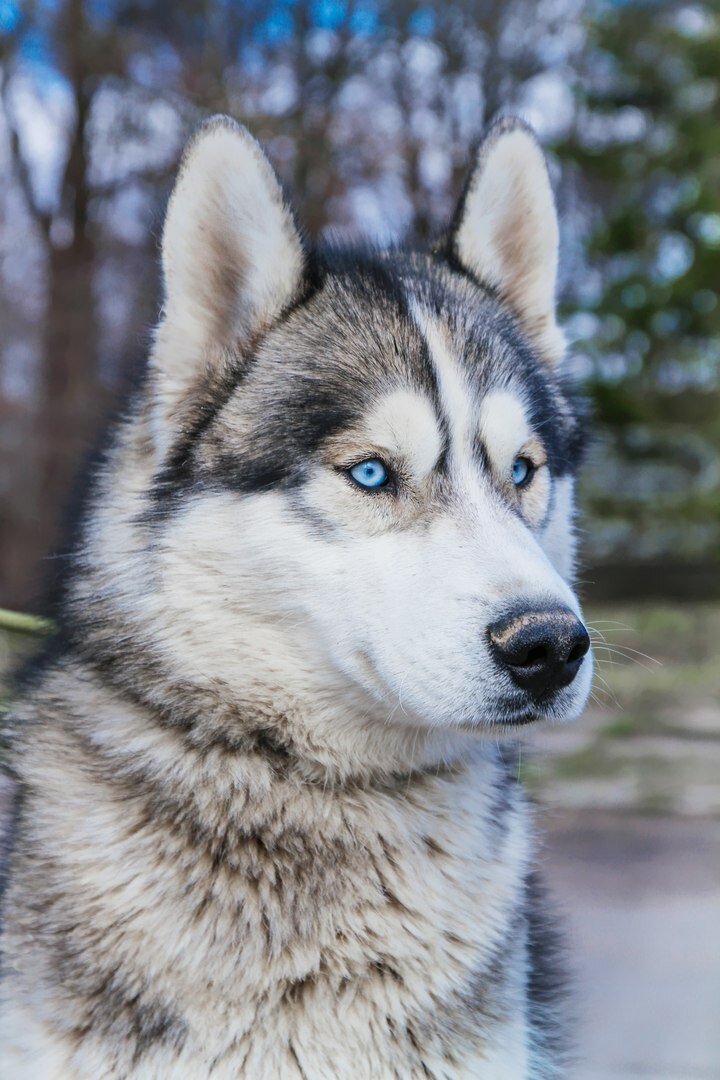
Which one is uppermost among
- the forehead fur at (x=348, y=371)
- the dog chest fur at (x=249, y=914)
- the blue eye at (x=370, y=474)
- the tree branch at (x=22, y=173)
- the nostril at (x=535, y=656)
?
the tree branch at (x=22, y=173)

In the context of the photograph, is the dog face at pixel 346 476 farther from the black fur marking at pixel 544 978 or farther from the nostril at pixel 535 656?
the black fur marking at pixel 544 978

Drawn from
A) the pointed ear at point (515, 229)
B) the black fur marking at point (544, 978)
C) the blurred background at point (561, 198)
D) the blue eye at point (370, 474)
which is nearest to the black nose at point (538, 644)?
the blue eye at point (370, 474)

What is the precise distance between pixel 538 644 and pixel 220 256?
4.32ft

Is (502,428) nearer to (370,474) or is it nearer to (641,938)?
(370,474)

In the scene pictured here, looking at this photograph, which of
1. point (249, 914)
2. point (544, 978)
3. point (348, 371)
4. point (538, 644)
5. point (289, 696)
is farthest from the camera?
point (544, 978)

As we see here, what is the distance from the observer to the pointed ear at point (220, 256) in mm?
2609

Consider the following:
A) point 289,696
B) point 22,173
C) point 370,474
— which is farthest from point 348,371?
point 22,173

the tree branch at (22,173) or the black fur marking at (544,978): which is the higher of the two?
the tree branch at (22,173)

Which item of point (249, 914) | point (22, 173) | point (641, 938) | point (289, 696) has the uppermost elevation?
point (22, 173)

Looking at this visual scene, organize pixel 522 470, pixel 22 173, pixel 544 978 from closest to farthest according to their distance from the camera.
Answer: pixel 522 470, pixel 544 978, pixel 22 173

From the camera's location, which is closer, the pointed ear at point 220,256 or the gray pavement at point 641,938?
the pointed ear at point 220,256

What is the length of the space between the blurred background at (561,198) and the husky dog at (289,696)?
4.66 meters

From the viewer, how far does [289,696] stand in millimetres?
2553

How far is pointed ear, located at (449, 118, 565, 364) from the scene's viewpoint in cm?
303
